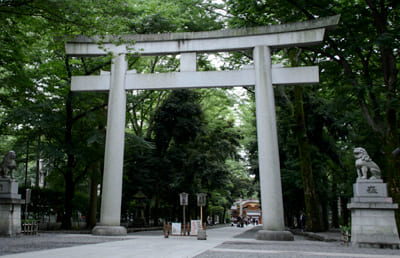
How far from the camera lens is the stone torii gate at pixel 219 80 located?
13.5 m

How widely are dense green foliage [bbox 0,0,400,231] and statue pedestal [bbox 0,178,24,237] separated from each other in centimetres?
356

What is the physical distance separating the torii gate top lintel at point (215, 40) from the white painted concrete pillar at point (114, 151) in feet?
4.30

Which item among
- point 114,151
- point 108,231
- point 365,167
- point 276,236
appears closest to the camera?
point 365,167

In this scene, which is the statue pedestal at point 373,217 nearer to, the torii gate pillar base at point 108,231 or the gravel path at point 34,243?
the gravel path at point 34,243

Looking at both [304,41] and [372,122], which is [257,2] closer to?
[304,41]

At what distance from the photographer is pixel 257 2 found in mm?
14867

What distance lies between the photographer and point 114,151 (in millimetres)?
14594

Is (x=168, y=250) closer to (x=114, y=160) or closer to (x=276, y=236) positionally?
(x=276, y=236)

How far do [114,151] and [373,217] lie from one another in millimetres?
10255

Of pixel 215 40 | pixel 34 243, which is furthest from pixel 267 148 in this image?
pixel 34 243

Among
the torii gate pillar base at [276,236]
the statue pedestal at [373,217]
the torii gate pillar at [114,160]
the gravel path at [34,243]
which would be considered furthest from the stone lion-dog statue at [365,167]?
the torii gate pillar at [114,160]

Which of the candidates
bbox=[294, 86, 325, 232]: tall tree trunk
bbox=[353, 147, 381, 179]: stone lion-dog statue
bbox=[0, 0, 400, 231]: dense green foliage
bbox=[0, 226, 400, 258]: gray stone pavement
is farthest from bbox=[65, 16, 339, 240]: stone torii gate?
bbox=[294, 86, 325, 232]: tall tree trunk

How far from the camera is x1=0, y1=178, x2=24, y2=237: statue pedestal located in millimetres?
12906

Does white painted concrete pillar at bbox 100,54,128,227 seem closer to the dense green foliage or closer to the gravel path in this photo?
the dense green foliage
